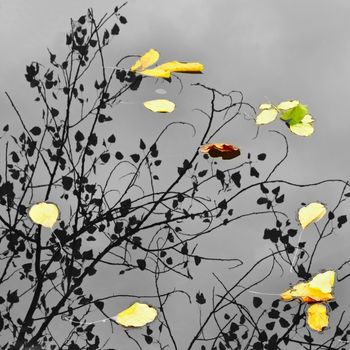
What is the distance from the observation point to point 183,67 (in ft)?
10.4

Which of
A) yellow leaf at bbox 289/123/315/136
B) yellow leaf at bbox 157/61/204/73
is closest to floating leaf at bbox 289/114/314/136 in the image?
yellow leaf at bbox 289/123/315/136

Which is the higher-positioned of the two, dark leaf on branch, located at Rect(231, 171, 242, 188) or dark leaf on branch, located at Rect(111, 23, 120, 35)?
dark leaf on branch, located at Rect(111, 23, 120, 35)

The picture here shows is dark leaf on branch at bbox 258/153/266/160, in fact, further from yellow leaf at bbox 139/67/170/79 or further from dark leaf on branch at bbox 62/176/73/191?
dark leaf on branch at bbox 62/176/73/191

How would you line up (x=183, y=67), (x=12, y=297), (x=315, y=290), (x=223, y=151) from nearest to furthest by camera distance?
(x=183, y=67)
(x=223, y=151)
(x=315, y=290)
(x=12, y=297)

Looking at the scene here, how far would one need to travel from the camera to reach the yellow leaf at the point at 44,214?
3.21 m

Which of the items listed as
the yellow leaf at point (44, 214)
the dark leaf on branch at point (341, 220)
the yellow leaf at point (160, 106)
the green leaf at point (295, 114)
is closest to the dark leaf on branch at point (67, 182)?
the yellow leaf at point (44, 214)

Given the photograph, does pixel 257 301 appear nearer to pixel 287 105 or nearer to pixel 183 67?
pixel 287 105

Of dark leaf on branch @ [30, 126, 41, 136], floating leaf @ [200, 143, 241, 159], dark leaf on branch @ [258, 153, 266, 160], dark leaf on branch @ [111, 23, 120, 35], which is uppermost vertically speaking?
dark leaf on branch @ [111, 23, 120, 35]

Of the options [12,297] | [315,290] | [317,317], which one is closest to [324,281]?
[315,290]

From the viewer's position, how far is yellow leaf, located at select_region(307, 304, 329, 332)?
358 cm

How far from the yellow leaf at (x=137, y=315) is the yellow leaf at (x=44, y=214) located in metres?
0.56

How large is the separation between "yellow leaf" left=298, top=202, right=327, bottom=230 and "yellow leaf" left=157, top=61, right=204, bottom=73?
1093 mm

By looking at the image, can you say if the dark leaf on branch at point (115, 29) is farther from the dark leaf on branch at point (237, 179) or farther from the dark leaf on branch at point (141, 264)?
the dark leaf on branch at point (141, 264)

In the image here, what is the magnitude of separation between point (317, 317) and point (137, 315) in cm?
100
